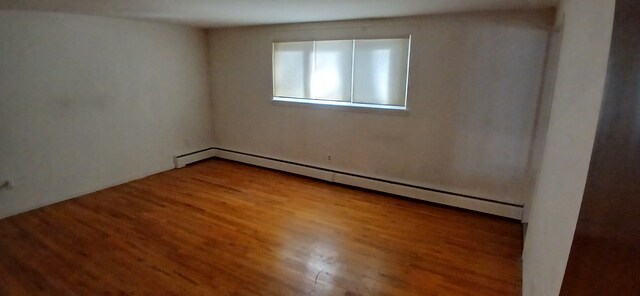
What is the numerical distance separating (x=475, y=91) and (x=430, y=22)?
867 mm

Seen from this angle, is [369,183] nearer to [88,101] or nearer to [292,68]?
[292,68]

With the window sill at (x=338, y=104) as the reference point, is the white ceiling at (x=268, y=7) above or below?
above

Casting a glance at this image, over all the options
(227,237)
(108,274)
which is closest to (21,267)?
(108,274)

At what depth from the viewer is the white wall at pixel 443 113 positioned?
10.4 feet

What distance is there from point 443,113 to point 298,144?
202 cm

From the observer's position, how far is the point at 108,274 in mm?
2395

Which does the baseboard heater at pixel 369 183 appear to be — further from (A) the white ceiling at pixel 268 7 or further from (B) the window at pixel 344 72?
(A) the white ceiling at pixel 268 7

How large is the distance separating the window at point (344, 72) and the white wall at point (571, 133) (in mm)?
1859

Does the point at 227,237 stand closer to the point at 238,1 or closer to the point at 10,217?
the point at 238,1

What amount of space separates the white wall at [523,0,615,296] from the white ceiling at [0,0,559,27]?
40.0 inches

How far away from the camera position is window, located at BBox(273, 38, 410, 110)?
3773 mm

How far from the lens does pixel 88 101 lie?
3.84 metres

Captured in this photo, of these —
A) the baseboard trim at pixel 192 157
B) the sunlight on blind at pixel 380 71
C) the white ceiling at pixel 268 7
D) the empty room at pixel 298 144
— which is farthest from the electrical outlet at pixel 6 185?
the sunlight on blind at pixel 380 71

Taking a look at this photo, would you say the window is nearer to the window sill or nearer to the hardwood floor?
the window sill
